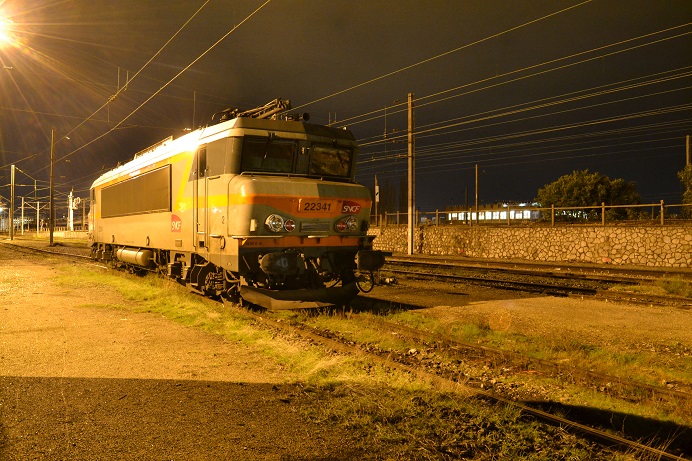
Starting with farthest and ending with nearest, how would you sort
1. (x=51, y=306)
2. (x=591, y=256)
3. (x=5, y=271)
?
(x=591, y=256) → (x=5, y=271) → (x=51, y=306)

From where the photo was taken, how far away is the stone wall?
21.8 metres

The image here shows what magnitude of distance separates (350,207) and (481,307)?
12.7ft

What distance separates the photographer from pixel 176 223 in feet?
38.0

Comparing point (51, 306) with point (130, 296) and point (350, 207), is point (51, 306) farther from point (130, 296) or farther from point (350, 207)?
point (350, 207)

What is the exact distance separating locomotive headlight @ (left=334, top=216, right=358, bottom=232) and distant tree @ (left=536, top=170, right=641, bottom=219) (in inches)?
1428

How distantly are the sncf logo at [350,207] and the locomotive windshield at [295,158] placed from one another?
86 cm

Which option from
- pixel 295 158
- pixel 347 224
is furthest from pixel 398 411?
pixel 295 158

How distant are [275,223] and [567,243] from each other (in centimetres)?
2042

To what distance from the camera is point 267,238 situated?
8984 mm

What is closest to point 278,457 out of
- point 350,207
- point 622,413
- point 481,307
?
point 622,413

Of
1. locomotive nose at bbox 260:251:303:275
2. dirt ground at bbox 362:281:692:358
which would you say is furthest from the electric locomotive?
dirt ground at bbox 362:281:692:358

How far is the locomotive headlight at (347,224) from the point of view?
32.5 feet

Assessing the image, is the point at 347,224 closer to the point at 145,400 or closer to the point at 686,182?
the point at 145,400

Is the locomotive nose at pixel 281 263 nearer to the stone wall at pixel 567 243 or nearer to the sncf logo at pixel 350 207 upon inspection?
the sncf logo at pixel 350 207
